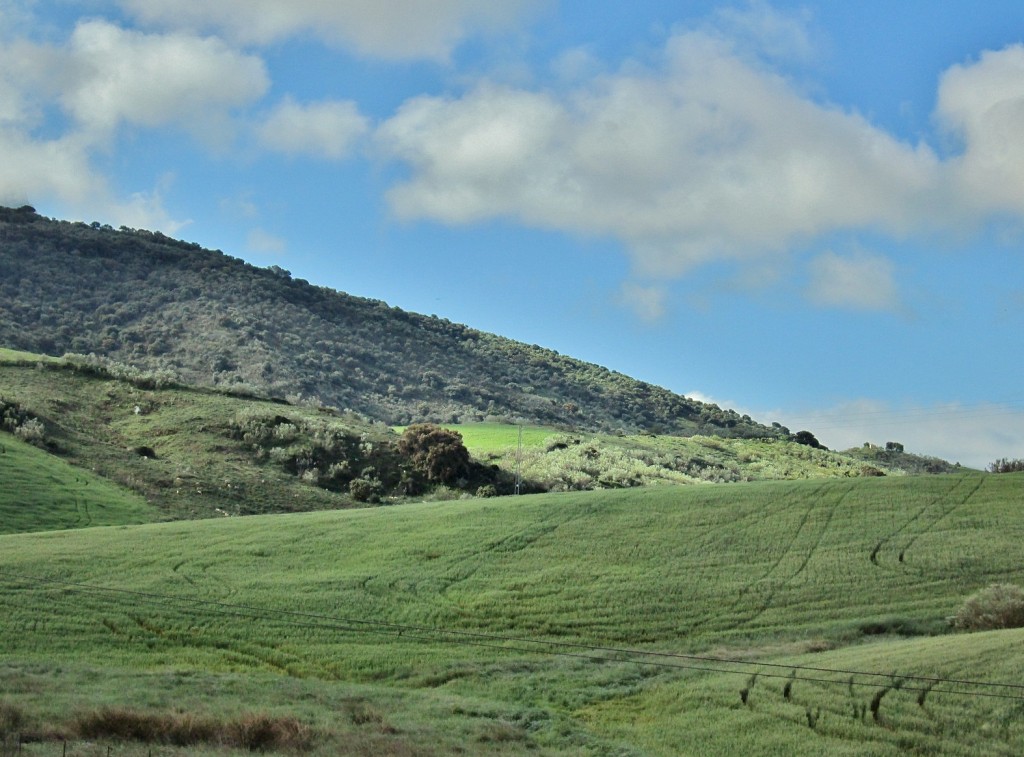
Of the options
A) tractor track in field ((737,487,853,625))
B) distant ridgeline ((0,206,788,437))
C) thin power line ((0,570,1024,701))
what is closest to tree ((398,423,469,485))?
tractor track in field ((737,487,853,625))

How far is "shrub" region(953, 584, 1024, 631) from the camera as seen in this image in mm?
31875

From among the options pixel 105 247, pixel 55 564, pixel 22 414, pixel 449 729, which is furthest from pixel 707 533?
pixel 105 247

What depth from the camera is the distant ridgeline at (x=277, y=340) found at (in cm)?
12206

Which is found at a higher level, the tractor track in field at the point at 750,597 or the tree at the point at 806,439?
the tree at the point at 806,439

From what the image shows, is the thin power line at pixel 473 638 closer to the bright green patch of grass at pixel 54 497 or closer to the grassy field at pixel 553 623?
the grassy field at pixel 553 623

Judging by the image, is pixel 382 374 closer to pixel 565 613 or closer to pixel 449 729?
pixel 565 613

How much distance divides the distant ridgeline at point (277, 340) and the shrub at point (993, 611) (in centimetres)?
8625

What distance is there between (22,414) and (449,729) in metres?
51.0

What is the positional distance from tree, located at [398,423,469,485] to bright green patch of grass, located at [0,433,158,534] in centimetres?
2047

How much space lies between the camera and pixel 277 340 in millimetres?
133000

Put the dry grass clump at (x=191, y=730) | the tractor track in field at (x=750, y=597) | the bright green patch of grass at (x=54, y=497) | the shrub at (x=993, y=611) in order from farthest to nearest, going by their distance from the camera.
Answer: the bright green patch of grass at (x=54, y=497), the tractor track in field at (x=750, y=597), the shrub at (x=993, y=611), the dry grass clump at (x=191, y=730)

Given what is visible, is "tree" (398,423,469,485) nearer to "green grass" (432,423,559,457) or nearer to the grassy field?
"green grass" (432,423,559,457)

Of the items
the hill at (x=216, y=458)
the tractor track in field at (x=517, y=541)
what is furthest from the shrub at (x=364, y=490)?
Result: the tractor track in field at (x=517, y=541)

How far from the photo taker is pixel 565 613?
3472cm
